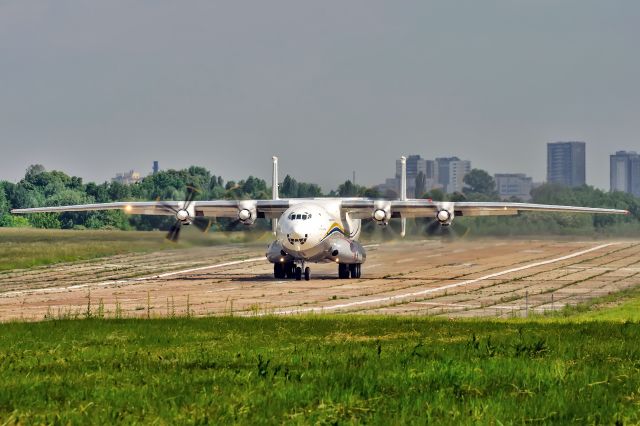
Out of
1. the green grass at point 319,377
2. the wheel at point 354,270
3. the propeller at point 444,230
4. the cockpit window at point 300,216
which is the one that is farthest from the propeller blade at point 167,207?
the green grass at point 319,377

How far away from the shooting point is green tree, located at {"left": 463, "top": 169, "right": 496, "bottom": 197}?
4163 inches

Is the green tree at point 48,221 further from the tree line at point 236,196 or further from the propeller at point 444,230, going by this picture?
the propeller at point 444,230

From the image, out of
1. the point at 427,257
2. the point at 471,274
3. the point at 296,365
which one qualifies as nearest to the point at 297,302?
the point at 471,274

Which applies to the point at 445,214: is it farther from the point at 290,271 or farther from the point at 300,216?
the point at 290,271

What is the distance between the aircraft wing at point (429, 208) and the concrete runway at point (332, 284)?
3488mm

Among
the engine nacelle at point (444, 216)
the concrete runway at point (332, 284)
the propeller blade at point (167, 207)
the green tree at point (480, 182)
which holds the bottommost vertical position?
the concrete runway at point (332, 284)

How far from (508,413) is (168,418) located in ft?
12.2

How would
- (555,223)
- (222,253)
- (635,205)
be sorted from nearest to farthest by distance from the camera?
(222,253) → (555,223) → (635,205)

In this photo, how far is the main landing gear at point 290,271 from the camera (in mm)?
59094

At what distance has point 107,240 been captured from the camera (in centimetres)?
8869

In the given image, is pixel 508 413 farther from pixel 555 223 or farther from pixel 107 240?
pixel 555 223

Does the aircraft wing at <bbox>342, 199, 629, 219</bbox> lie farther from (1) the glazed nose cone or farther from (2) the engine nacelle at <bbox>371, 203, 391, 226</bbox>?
(1) the glazed nose cone

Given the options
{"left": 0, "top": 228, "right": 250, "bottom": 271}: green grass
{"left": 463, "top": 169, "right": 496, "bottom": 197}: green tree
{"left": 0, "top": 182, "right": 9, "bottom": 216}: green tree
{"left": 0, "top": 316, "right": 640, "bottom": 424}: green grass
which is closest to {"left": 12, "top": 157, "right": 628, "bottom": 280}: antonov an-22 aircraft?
{"left": 0, "top": 228, "right": 250, "bottom": 271}: green grass

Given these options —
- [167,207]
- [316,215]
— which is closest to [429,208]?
[316,215]
